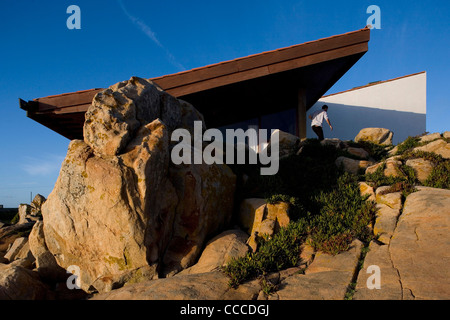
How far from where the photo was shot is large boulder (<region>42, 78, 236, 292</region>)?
5.29 meters

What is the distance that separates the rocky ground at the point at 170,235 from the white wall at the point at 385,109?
10860mm

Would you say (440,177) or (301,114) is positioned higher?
(301,114)

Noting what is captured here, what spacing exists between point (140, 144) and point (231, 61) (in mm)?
6610

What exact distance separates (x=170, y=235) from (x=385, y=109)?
16.6 metres

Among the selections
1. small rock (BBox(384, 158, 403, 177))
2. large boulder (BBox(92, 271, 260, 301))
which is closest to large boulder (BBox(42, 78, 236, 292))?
large boulder (BBox(92, 271, 260, 301))

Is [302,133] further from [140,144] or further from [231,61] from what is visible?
[140,144]

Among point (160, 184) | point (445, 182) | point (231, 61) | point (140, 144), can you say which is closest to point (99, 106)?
point (140, 144)

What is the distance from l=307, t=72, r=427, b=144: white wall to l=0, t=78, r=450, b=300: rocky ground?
35.6 feet

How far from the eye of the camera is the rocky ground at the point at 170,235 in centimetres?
436

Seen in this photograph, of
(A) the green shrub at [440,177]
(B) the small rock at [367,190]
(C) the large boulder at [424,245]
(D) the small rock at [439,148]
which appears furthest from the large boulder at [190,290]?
(D) the small rock at [439,148]

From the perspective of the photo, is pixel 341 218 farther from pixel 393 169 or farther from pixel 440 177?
pixel 440 177

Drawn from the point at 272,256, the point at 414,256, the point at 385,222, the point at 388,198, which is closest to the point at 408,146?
the point at 388,198

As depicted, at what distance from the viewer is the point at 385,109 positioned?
16.7 m

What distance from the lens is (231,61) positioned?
1082cm
